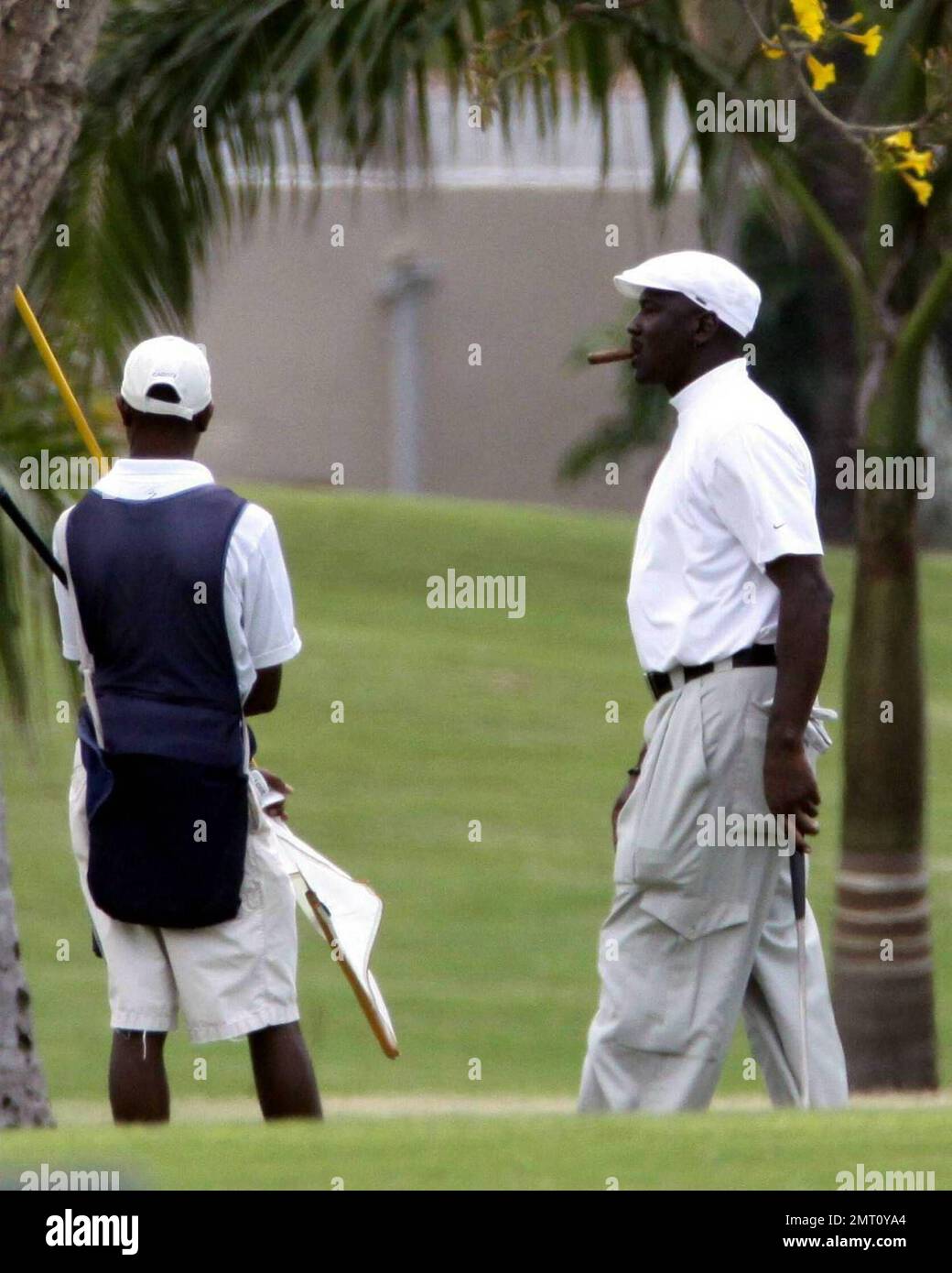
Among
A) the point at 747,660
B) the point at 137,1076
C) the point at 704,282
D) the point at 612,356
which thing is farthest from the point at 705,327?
the point at 137,1076

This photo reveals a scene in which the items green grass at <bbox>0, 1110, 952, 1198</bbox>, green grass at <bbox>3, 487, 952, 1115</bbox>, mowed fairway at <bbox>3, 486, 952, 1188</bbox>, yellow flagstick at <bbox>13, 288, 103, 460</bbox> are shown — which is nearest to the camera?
green grass at <bbox>0, 1110, 952, 1198</bbox>

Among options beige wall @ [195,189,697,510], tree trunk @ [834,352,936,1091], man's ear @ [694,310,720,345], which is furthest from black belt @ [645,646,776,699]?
beige wall @ [195,189,697,510]

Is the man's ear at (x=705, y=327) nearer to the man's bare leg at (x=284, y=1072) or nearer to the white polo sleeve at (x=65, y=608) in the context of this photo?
the white polo sleeve at (x=65, y=608)

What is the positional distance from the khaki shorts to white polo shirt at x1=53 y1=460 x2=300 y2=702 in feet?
0.88

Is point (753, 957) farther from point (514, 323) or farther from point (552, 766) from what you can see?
point (514, 323)

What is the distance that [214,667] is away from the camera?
189 inches

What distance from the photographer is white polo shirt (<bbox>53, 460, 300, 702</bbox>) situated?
4812 mm

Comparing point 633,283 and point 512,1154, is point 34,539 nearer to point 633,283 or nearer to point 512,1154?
point 633,283

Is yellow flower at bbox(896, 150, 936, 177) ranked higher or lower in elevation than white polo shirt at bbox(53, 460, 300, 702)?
higher

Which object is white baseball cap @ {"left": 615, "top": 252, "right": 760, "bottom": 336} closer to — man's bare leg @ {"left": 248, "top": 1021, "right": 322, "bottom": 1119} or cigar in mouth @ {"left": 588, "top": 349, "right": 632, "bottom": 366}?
cigar in mouth @ {"left": 588, "top": 349, "right": 632, "bottom": 366}

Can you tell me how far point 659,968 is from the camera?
4922 mm

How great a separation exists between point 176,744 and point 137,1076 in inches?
27.7

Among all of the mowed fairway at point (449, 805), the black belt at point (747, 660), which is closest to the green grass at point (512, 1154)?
the mowed fairway at point (449, 805)
